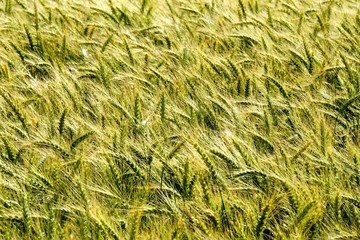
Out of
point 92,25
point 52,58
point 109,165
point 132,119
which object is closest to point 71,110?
point 132,119

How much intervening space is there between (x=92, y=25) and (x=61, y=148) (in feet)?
4.60

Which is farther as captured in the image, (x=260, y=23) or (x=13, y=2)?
(x=13, y=2)

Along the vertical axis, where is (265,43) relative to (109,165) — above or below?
above

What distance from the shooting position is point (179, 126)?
2.29m

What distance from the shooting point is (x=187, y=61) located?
2.88 meters

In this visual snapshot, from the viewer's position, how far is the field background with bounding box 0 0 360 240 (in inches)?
69.4

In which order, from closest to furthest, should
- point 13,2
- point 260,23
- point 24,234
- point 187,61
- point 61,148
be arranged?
point 24,234 → point 61,148 → point 187,61 → point 260,23 → point 13,2

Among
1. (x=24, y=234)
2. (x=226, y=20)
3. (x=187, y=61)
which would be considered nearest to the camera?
(x=24, y=234)

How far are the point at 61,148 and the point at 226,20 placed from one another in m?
1.79

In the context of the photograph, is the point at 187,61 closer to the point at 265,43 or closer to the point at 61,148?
the point at 265,43

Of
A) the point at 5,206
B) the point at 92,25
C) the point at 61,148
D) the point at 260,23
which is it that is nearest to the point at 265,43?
the point at 260,23

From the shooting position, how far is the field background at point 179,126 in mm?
1762

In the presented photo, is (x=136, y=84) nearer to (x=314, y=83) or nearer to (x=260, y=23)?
(x=314, y=83)

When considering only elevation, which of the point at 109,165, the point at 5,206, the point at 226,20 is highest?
the point at 226,20
